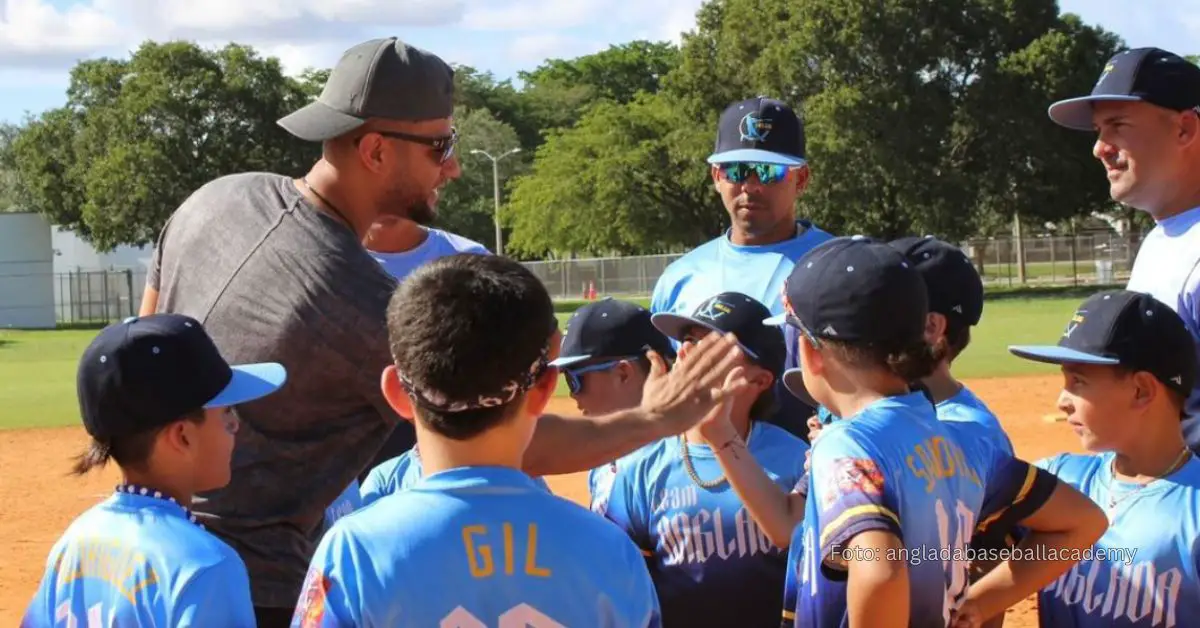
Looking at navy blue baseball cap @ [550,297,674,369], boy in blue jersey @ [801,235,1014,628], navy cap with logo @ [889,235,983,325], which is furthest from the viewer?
navy blue baseball cap @ [550,297,674,369]

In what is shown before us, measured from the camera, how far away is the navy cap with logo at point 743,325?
4.59 m

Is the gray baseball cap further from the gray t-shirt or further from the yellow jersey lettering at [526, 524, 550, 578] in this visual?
the yellow jersey lettering at [526, 524, 550, 578]

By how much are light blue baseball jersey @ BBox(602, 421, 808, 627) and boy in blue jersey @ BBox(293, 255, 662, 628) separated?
1917 mm

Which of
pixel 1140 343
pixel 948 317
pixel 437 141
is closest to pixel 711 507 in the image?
pixel 948 317

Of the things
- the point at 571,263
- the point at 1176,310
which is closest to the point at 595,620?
the point at 1176,310

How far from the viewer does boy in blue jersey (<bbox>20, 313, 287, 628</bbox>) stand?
298cm

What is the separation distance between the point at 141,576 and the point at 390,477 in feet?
7.51

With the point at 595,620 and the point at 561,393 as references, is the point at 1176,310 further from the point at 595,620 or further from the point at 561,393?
the point at 561,393

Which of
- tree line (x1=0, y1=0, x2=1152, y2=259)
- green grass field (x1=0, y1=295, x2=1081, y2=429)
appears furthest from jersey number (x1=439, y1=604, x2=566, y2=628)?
tree line (x1=0, y1=0, x2=1152, y2=259)

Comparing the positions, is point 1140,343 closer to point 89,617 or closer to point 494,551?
point 494,551

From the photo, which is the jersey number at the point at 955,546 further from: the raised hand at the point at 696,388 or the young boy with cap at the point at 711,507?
the young boy with cap at the point at 711,507

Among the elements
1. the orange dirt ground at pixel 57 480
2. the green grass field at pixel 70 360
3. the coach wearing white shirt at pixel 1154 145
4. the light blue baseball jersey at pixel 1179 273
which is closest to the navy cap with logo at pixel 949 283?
the light blue baseball jersey at pixel 1179 273

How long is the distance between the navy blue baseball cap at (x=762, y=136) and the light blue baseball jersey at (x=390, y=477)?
187cm

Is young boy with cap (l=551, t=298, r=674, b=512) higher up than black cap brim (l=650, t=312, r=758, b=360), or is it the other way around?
black cap brim (l=650, t=312, r=758, b=360)
